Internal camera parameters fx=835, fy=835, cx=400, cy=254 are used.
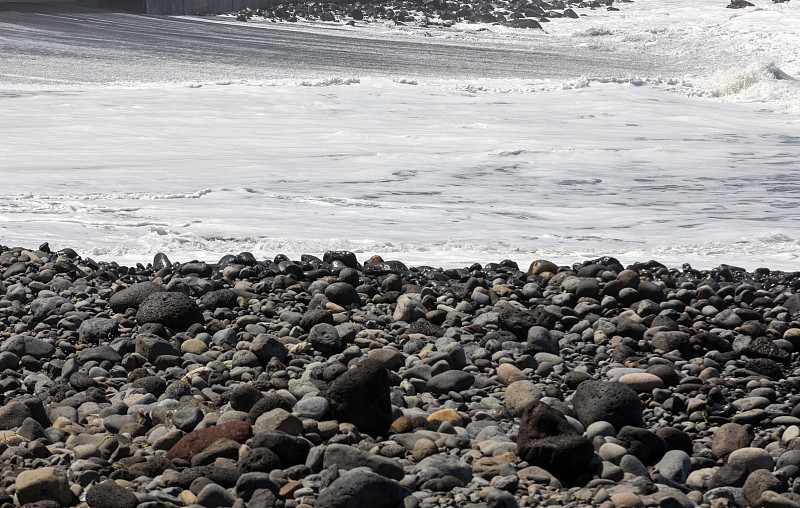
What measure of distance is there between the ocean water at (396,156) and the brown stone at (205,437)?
9.05 ft

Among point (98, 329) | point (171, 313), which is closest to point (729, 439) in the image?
point (171, 313)

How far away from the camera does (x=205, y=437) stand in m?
2.57

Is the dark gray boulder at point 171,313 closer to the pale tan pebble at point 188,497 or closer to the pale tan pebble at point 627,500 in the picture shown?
the pale tan pebble at point 188,497

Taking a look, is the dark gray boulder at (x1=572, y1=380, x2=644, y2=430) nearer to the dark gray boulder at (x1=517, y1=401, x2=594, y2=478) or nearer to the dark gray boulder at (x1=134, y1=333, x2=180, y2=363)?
the dark gray boulder at (x1=517, y1=401, x2=594, y2=478)

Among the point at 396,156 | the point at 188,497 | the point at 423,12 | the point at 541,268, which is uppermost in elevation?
the point at 423,12

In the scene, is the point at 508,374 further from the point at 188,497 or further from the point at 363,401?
the point at 188,497

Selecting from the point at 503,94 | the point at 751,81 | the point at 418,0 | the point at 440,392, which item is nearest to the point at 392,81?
the point at 503,94

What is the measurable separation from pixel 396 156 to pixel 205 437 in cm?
658

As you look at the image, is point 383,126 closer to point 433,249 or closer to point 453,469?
point 433,249

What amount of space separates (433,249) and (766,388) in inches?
114

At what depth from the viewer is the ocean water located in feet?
19.5

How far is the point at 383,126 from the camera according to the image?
35.3 ft

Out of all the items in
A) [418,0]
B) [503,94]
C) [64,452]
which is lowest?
[64,452]

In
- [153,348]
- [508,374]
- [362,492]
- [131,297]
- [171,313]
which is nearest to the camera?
[362,492]
